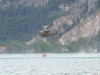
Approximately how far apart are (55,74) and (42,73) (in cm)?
354

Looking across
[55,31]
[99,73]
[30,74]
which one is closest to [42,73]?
[30,74]

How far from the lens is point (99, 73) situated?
3748 inches

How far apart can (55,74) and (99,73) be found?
6266 mm

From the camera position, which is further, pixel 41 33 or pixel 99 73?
pixel 99 73

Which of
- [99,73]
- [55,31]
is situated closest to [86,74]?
[99,73]

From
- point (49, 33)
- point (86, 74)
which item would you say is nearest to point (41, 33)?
point (49, 33)

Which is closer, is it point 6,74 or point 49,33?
point 49,33

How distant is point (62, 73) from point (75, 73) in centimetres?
200

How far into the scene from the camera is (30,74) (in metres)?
97.3

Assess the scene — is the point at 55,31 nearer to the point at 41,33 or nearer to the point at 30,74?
the point at 41,33

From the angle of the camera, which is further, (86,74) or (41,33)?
(86,74)

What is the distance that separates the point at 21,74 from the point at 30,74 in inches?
55.4

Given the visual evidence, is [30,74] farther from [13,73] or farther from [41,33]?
[41,33]

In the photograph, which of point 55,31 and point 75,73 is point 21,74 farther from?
point 55,31
